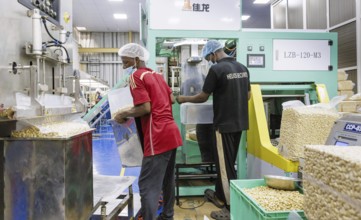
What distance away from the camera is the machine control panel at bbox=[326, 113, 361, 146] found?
3.76 feet

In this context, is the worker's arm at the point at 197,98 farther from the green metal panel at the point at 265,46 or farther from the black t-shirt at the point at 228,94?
the green metal panel at the point at 265,46

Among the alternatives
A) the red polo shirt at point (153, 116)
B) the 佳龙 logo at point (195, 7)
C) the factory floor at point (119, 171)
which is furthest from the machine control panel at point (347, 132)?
the 佳龙 logo at point (195, 7)

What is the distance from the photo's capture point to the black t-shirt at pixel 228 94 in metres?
2.74

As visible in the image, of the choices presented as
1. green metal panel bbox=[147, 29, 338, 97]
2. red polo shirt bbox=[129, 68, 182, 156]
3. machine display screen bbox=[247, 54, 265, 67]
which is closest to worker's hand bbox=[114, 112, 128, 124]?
red polo shirt bbox=[129, 68, 182, 156]

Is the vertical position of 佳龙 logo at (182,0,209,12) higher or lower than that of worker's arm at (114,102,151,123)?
higher

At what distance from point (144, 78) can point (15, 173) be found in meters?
1.13

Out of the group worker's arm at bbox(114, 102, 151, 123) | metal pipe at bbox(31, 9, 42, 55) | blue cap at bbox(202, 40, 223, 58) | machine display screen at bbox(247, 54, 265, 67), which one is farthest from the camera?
machine display screen at bbox(247, 54, 265, 67)

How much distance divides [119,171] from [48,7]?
3.35 meters

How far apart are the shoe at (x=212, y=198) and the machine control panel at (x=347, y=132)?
194cm

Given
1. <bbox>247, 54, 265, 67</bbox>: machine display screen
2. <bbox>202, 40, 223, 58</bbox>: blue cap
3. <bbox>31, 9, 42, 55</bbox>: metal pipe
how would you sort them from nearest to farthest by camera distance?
<bbox>31, 9, 42, 55</bbox>: metal pipe < <bbox>202, 40, 223, 58</bbox>: blue cap < <bbox>247, 54, 265, 67</bbox>: machine display screen

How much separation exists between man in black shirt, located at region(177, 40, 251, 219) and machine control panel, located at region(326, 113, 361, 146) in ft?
4.77

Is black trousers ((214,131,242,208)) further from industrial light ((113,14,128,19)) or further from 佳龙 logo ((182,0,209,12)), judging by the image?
industrial light ((113,14,128,19))

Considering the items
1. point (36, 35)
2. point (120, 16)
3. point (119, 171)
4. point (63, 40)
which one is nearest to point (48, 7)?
point (63, 40)

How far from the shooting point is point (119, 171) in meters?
4.89
